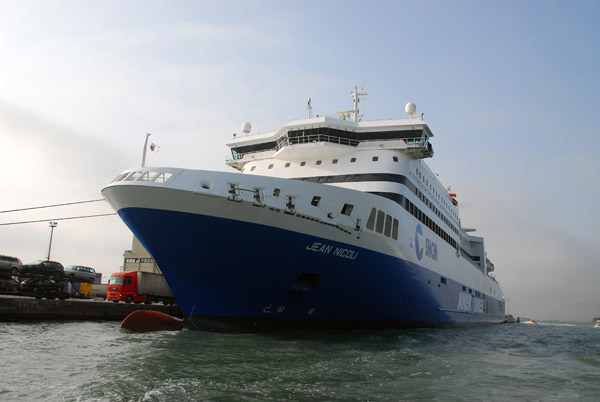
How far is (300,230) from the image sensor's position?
46.2ft

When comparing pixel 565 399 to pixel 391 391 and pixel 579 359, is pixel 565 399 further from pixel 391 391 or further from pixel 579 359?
pixel 579 359

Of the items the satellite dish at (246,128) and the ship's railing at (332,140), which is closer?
the ship's railing at (332,140)

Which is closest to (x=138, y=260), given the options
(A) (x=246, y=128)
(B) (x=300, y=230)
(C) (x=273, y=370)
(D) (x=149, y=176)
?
(A) (x=246, y=128)

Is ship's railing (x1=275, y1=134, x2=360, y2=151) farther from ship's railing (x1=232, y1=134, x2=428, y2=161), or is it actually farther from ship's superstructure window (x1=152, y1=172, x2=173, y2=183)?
ship's superstructure window (x1=152, y1=172, x2=173, y2=183)

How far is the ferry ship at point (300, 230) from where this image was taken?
44.0 feet

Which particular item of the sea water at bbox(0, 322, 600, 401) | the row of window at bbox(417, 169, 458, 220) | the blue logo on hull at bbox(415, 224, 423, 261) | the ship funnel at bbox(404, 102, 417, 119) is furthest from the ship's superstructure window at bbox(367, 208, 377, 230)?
the ship funnel at bbox(404, 102, 417, 119)

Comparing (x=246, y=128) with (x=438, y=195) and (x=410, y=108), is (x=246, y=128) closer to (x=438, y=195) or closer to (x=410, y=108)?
(x=410, y=108)

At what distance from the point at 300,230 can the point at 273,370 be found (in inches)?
211

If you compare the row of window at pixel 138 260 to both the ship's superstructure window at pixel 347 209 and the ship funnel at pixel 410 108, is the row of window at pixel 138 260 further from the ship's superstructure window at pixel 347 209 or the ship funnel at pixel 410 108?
the ship's superstructure window at pixel 347 209

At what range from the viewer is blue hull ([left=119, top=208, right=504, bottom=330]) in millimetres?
13492

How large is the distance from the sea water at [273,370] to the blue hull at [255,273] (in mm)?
740

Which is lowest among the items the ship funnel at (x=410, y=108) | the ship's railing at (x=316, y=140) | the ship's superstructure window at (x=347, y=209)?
the ship's superstructure window at (x=347, y=209)

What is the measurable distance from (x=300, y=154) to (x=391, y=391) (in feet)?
43.6

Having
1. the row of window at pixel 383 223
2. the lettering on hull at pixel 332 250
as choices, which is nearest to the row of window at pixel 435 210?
the row of window at pixel 383 223
